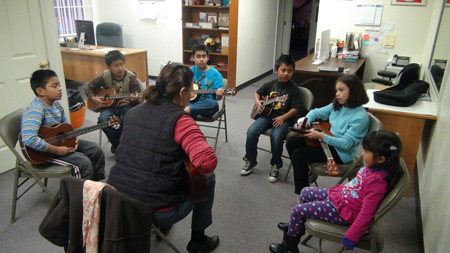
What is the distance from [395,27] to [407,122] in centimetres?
269

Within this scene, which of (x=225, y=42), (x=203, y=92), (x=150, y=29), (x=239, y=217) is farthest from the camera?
(x=150, y=29)

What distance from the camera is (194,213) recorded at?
1.84m

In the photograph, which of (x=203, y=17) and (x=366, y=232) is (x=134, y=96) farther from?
(x=203, y=17)

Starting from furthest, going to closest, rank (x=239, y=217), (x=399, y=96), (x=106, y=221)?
(x=399, y=96) → (x=239, y=217) → (x=106, y=221)

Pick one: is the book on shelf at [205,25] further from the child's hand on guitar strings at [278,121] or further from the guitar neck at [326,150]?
the guitar neck at [326,150]

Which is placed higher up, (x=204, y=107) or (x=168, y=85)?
(x=168, y=85)

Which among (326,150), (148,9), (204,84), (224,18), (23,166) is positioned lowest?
(23,166)

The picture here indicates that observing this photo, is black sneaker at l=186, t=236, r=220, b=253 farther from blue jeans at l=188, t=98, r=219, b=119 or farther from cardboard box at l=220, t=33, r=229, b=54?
cardboard box at l=220, t=33, r=229, b=54

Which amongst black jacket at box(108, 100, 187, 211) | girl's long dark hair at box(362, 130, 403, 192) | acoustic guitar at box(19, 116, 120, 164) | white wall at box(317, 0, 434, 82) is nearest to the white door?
acoustic guitar at box(19, 116, 120, 164)

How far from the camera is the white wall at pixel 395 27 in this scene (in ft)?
14.5

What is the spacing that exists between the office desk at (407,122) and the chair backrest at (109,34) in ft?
15.4

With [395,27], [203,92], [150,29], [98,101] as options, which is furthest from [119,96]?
[395,27]

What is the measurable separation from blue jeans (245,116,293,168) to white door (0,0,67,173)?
1.99 m

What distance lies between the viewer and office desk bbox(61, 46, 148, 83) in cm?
490
